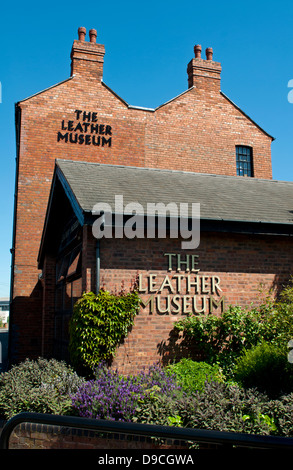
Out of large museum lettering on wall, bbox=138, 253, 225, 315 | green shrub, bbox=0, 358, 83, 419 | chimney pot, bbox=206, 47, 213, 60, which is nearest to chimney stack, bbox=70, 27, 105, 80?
chimney pot, bbox=206, 47, 213, 60

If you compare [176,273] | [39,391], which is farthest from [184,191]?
[39,391]

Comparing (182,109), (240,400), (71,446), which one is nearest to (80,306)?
(240,400)

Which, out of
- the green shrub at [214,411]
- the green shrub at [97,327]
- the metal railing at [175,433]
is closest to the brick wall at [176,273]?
the green shrub at [97,327]

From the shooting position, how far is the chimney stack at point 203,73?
1805 centimetres

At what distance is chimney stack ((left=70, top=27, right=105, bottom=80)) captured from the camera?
16250mm

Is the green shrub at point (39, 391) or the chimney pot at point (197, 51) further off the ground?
the chimney pot at point (197, 51)

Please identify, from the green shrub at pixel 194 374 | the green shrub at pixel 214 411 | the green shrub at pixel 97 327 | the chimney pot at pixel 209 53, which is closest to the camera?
the green shrub at pixel 214 411

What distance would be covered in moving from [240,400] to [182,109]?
560 inches

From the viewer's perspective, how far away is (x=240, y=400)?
207 inches

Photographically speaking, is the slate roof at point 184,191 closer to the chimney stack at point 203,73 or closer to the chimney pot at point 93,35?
the chimney stack at point 203,73

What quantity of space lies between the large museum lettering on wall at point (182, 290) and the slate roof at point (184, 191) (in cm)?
113
